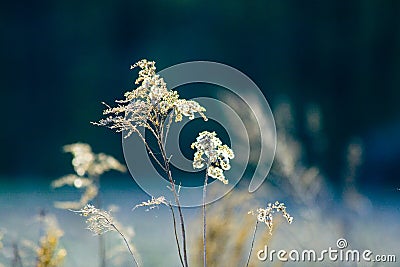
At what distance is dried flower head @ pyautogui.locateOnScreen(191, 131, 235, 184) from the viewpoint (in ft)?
4.79

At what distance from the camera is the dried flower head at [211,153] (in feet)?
4.79

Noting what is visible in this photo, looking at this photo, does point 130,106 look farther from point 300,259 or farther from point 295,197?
point 300,259

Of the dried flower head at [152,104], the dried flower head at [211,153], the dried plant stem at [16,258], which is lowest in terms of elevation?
the dried plant stem at [16,258]

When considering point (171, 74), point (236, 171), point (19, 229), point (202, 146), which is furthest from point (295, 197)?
point (19, 229)

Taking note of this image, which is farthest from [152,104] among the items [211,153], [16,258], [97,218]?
[16,258]

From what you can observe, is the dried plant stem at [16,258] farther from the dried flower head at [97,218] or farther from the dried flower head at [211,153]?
the dried flower head at [211,153]

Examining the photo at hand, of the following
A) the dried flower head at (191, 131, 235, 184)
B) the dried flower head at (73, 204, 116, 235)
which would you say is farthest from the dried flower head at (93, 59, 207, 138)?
the dried flower head at (73, 204, 116, 235)

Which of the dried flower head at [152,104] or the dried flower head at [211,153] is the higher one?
the dried flower head at [152,104]

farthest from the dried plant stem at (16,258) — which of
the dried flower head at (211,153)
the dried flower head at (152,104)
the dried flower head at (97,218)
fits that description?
A: the dried flower head at (211,153)

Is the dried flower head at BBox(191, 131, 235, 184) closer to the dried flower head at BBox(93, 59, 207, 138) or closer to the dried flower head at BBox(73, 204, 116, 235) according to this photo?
the dried flower head at BBox(93, 59, 207, 138)

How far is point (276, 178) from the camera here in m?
2.18

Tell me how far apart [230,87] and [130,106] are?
1.53 metres

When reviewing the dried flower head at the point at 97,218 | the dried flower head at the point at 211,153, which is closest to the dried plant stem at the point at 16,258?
the dried flower head at the point at 97,218

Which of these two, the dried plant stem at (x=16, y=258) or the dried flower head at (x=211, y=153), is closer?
the dried flower head at (x=211, y=153)
